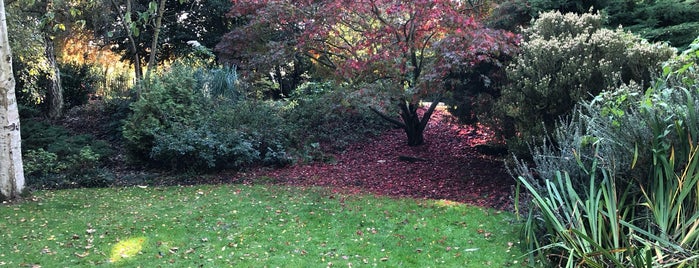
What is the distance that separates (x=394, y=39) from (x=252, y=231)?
4.81 m

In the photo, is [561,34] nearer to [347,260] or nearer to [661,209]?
[661,209]

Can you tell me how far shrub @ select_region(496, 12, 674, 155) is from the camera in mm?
5738

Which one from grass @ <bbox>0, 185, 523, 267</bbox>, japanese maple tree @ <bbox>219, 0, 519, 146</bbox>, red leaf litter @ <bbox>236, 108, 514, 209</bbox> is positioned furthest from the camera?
japanese maple tree @ <bbox>219, 0, 519, 146</bbox>

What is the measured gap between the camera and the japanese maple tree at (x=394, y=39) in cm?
738

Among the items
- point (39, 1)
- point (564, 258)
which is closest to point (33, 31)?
point (39, 1)

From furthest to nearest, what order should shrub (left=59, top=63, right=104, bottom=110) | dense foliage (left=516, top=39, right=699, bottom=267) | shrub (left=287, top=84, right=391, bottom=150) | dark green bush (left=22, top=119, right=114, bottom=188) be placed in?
1. shrub (left=59, top=63, right=104, bottom=110)
2. shrub (left=287, top=84, right=391, bottom=150)
3. dark green bush (left=22, top=119, right=114, bottom=188)
4. dense foliage (left=516, top=39, right=699, bottom=267)

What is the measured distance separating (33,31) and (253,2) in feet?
15.2

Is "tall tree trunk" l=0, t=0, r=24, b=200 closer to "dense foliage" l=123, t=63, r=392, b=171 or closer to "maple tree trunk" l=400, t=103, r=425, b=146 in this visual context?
"dense foliage" l=123, t=63, r=392, b=171

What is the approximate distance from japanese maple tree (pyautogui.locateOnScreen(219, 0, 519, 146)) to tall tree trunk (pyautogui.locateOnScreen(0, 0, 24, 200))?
428 cm

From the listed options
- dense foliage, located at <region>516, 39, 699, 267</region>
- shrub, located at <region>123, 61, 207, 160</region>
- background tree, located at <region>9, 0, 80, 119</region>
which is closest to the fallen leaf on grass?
background tree, located at <region>9, 0, 80, 119</region>

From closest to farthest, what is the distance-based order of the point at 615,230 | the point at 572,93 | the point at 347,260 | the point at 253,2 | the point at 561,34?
the point at 615,230
the point at 347,260
the point at 572,93
the point at 561,34
the point at 253,2

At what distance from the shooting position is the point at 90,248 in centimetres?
473

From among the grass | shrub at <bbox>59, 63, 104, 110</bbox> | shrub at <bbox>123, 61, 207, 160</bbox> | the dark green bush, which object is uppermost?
shrub at <bbox>59, 63, 104, 110</bbox>

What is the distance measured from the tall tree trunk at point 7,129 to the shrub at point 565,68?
678 cm
